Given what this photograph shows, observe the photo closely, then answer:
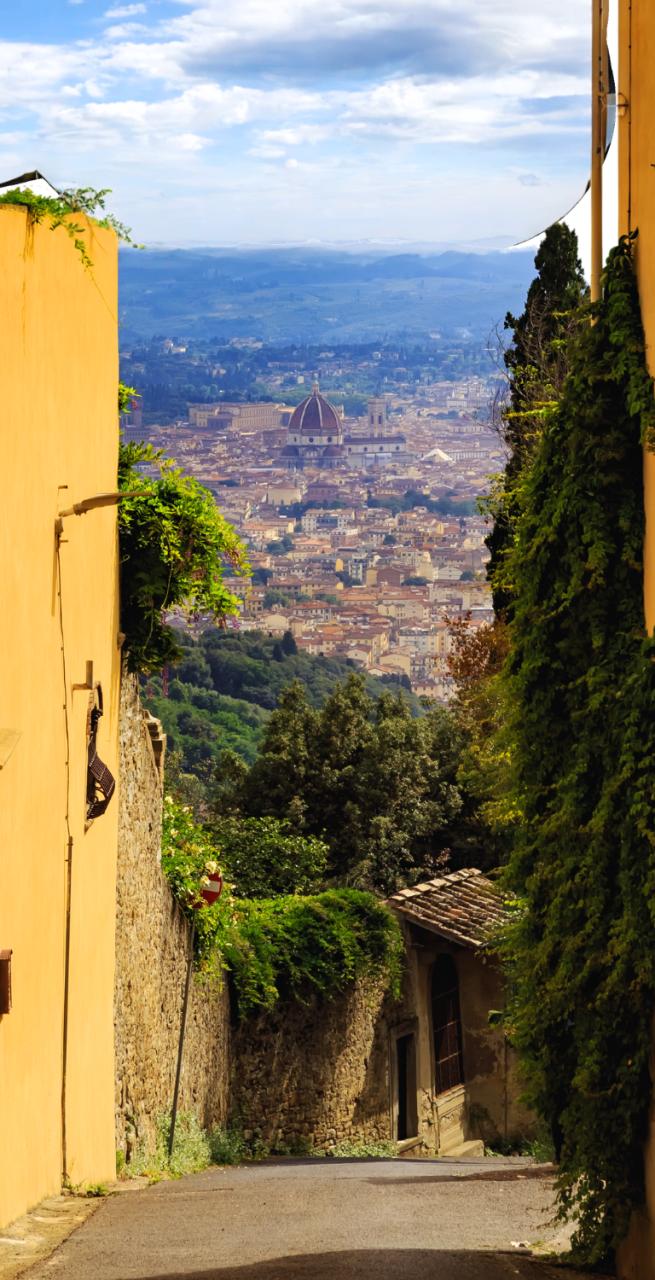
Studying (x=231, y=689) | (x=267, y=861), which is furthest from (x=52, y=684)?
(x=231, y=689)

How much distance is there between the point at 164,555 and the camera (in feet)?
37.8

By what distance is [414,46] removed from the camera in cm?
1197

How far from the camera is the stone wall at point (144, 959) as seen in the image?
38.3 feet

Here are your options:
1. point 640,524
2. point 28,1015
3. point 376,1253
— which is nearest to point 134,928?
point 28,1015

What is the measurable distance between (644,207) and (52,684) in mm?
4180

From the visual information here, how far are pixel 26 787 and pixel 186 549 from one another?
3893 mm

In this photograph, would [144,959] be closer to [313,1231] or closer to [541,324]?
[313,1231]

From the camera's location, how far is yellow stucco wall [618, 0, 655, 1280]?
21.7 ft

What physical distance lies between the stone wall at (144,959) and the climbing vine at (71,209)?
11.6 ft

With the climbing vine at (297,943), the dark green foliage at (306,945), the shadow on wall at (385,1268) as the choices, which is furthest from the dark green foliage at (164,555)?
the shadow on wall at (385,1268)

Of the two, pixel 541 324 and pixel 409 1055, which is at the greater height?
pixel 541 324

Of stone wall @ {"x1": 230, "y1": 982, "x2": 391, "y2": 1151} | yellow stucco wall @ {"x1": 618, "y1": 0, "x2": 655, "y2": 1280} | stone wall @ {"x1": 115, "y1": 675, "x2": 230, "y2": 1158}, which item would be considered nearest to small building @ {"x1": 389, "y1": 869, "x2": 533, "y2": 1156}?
stone wall @ {"x1": 230, "y1": 982, "x2": 391, "y2": 1151}

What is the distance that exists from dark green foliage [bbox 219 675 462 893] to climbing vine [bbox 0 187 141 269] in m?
19.6

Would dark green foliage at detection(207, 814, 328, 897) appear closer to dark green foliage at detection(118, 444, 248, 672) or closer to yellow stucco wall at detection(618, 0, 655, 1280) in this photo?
dark green foliage at detection(118, 444, 248, 672)
